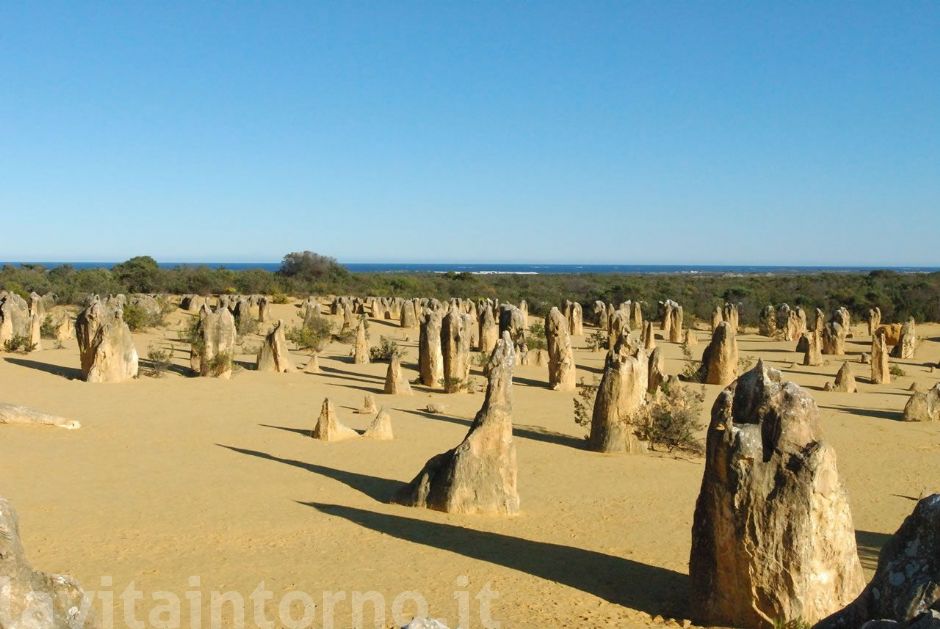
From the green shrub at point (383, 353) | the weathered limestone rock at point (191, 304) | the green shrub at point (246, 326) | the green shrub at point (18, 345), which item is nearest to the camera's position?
the green shrub at point (18, 345)

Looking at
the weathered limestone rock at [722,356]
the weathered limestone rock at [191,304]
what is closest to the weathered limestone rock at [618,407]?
the weathered limestone rock at [722,356]

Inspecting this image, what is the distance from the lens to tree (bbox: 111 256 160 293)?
150ft

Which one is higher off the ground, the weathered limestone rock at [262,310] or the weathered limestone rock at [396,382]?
the weathered limestone rock at [262,310]

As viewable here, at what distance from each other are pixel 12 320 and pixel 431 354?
11.6 metres

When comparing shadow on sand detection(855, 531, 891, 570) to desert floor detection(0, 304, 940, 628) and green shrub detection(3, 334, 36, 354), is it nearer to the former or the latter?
desert floor detection(0, 304, 940, 628)

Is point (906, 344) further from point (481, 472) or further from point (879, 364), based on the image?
point (481, 472)

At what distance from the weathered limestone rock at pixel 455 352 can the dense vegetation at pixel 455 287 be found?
2504 cm

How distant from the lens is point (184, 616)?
18.3 ft

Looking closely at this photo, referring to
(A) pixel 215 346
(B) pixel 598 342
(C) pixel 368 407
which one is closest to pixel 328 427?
(C) pixel 368 407

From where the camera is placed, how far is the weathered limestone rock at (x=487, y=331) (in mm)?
24953

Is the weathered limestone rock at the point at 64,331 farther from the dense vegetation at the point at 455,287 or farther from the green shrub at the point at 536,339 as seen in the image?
the green shrub at the point at 536,339

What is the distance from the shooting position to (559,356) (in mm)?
18828

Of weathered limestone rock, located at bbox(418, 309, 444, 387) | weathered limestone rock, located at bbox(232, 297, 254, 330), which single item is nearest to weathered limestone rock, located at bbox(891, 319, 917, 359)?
weathered limestone rock, located at bbox(418, 309, 444, 387)

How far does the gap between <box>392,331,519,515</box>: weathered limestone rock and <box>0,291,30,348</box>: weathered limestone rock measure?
16.6m
